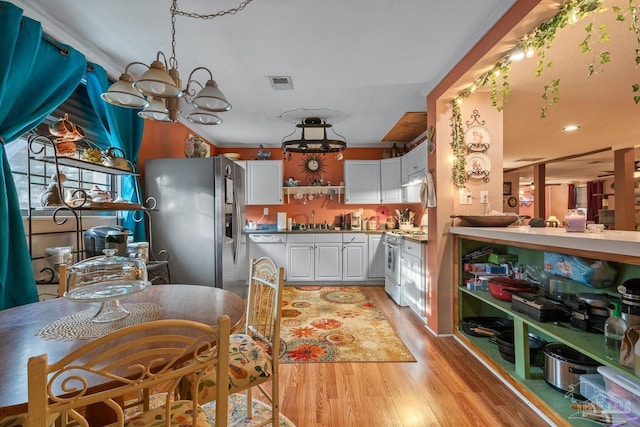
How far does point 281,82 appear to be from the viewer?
2715 millimetres

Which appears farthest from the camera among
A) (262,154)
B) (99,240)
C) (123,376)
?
(262,154)

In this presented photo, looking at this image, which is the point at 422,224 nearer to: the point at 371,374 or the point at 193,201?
the point at 371,374

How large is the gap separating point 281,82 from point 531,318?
2641 mm

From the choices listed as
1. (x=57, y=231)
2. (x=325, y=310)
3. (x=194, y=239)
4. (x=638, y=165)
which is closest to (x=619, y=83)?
(x=325, y=310)

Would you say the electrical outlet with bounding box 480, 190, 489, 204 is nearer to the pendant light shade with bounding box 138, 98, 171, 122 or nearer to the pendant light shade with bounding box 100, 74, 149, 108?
the pendant light shade with bounding box 138, 98, 171, 122

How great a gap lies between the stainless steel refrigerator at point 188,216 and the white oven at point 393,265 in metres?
2.13

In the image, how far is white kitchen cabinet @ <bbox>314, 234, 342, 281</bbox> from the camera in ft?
15.0

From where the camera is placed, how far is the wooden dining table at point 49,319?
710mm

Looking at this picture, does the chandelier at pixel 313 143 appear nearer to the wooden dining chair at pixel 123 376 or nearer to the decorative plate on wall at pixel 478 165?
the decorative plate on wall at pixel 478 165

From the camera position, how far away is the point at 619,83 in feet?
8.72

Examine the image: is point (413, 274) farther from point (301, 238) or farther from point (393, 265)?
point (301, 238)

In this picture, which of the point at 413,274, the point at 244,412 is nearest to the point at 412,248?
the point at 413,274

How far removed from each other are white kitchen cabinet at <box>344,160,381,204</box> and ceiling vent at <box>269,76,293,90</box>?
220 centimetres

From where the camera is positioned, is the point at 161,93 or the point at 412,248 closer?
the point at 161,93
